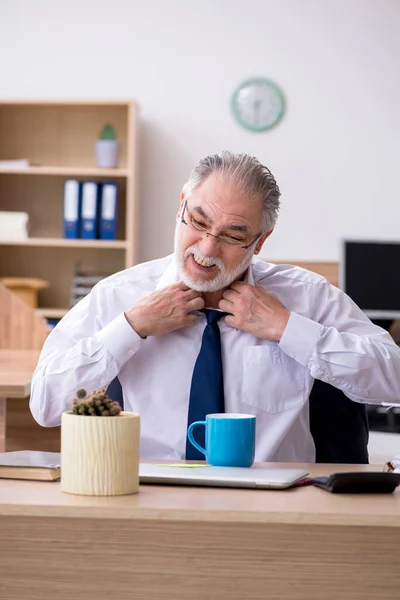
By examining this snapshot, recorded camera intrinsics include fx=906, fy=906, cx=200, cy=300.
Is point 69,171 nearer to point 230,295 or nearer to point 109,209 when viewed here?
point 109,209

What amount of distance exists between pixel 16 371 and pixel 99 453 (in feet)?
4.04

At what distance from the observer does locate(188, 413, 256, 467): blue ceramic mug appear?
1322mm

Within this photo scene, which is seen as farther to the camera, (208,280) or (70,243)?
(70,243)

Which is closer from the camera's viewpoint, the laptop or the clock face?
the laptop

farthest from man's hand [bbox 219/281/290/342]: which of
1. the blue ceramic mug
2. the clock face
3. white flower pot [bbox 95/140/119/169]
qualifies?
the clock face

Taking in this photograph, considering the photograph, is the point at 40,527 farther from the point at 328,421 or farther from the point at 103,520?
the point at 328,421

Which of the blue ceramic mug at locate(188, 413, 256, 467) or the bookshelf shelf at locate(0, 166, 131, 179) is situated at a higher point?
the bookshelf shelf at locate(0, 166, 131, 179)

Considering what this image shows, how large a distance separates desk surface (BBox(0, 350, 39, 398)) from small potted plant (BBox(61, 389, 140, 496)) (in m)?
0.92

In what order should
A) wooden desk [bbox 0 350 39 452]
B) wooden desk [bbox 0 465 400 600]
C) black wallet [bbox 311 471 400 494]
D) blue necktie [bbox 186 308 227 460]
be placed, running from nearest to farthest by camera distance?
wooden desk [bbox 0 465 400 600] → black wallet [bbox 311 471 400 494] → blue necktie [bbox 186 308 227 460] → wooden desk [bbox 0 350 39 452]

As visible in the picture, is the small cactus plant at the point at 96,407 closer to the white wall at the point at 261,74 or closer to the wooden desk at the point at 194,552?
the wooden desk at the point at 194,552

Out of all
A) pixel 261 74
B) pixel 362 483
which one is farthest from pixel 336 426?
pixel 261 74

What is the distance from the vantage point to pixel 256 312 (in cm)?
177

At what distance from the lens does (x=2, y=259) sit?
511 cm

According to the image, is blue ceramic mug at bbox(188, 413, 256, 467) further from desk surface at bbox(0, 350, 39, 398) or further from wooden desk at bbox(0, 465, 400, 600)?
desk surface at bbox(0, 350, 39, 398)
